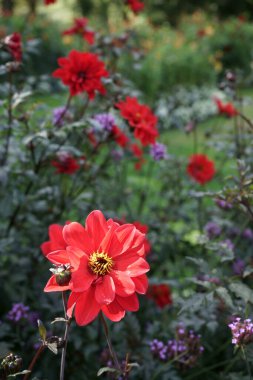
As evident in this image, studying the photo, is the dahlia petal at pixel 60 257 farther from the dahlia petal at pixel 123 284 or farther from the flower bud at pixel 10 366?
the flower bud at pixel 10 366

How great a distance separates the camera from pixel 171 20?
1942 cm

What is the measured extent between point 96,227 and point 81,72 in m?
1.01

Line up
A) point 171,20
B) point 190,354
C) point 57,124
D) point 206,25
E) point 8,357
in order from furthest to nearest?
point 171,20 < point 206,25 < point 57,124 < point 190,354 < point 8,357

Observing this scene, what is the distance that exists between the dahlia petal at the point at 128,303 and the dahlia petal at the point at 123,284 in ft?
0.09

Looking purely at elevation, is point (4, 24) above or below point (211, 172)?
below

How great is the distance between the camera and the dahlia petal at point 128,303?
45.2 inches

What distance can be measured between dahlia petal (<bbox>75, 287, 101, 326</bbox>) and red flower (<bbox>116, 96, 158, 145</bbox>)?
105 cm

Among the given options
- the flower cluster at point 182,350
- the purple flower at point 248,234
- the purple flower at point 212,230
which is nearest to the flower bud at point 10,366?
the flower cluster at point 182,350

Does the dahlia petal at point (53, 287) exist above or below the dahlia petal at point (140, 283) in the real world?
above

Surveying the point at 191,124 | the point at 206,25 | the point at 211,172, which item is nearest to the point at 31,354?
the point at 211,172

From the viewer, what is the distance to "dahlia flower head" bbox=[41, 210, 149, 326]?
3.62 feet

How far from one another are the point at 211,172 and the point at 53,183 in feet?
2.72

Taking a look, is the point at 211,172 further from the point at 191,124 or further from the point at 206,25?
the point at 206,25

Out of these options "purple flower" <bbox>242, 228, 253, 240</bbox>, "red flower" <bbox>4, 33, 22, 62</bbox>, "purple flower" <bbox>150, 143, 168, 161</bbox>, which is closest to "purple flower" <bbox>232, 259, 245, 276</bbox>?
"purple flower" <bbox>242, 228, 253, 240</bbox>
